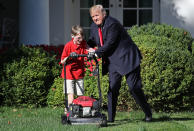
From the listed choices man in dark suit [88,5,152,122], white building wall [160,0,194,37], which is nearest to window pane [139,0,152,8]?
white building wall [160,0,194,37]

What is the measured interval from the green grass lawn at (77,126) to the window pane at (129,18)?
15.2 feet

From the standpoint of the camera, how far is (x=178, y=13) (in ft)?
32.8

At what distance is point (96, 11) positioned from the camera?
5.66 m

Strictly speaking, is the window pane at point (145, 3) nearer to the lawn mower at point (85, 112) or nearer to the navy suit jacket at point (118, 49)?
the navy suit jacket at point (118, 49)

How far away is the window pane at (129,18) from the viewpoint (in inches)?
451

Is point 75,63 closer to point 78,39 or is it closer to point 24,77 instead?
point 78,39

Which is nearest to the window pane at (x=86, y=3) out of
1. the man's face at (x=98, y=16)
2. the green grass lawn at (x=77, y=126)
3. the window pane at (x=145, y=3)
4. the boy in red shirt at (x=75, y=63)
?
the window pane at (x=145, y=3)

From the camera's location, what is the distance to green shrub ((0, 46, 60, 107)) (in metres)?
7.94

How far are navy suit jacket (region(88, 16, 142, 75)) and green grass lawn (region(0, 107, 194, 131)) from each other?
0.77 meters

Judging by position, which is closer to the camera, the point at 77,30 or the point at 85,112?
the point at 85,112

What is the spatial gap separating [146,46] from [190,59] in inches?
30.5

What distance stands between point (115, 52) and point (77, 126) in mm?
1111

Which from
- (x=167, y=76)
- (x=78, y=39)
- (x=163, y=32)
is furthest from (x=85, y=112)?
(x=163, y=32)

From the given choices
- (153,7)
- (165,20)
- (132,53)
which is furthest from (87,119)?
(153,7)
